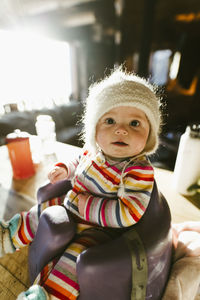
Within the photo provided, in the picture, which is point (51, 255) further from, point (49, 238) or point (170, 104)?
point (170, 104)

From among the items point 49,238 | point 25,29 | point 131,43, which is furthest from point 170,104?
point 49,238

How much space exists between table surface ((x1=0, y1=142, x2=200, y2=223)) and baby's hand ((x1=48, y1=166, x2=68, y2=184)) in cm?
8

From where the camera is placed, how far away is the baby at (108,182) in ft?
1.47

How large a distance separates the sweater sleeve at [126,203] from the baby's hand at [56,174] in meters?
0.15

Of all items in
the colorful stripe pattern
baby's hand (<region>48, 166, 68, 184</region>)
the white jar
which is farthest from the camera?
the white jar

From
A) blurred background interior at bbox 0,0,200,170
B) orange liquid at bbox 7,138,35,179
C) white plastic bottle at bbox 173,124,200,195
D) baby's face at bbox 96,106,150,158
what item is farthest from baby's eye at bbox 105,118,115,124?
blurred background interior at bbox 0,0,200,170

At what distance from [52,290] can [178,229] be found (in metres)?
0.42

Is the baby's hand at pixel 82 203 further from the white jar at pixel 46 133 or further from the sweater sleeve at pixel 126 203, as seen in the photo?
the white jar at pixel 46 133

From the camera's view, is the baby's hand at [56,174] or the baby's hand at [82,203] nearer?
the baby's hand at [82,203]

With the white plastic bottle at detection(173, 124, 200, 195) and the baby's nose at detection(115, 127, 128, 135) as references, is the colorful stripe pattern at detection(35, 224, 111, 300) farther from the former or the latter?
the white plastic bottle at detection(173, 124, 200, 195)

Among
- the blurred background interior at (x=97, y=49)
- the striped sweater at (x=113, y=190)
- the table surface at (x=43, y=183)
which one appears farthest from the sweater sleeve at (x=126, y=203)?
the blurred background interior at (x=97, y=49)

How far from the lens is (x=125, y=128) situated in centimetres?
49

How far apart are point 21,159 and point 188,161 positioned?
0.75m

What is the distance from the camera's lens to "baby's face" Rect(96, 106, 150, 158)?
0.49m
